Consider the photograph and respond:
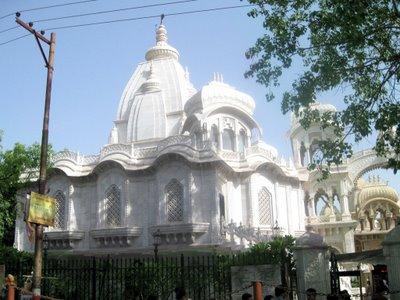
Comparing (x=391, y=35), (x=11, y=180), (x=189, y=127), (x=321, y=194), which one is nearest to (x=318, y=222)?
(x=321, y=194)

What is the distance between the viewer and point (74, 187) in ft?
91.4

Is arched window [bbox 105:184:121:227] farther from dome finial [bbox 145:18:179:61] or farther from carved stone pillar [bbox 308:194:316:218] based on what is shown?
dome finial [bbox 145:18:179:61]

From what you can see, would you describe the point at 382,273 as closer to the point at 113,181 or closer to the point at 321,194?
the point at 113,181

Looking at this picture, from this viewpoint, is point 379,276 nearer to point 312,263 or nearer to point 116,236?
point 312,263

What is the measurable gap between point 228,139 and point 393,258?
20.7 m

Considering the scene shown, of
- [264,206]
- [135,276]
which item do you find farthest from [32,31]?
[264,206]

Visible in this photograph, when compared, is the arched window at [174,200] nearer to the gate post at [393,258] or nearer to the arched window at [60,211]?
the arched window at [60,211]

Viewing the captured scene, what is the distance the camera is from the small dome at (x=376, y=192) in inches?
1329

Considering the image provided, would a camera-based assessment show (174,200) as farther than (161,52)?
No

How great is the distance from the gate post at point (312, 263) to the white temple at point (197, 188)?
11.7 m

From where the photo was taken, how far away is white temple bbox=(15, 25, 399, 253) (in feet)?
79.9

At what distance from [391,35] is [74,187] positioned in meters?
20.8

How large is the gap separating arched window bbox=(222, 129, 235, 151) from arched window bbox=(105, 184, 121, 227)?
715cm

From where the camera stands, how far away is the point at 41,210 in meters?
10.5
